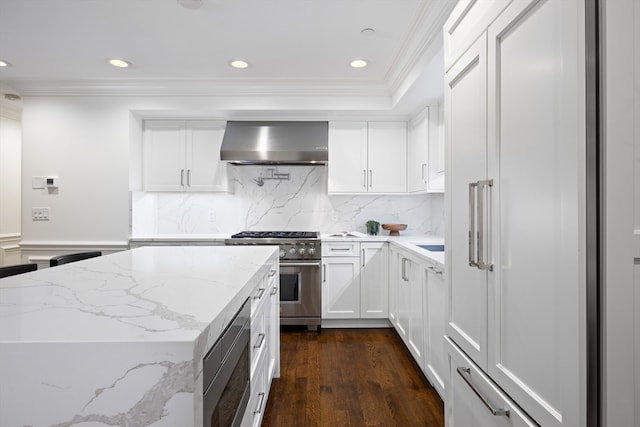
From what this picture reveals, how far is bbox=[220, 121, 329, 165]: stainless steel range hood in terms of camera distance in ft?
11.4

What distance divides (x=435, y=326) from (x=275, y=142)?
7.72ft

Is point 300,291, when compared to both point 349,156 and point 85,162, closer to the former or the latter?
point 349,156

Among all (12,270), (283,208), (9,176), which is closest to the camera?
(12,270)

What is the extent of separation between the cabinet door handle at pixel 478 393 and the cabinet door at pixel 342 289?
2.14m

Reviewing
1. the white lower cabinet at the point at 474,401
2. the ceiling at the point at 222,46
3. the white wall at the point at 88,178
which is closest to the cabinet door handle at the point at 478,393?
the white lower cabinet at the point at 474,401

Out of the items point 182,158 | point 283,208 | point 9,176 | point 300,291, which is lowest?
point 300,291

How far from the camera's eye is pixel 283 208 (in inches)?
158

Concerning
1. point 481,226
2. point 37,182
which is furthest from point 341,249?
point 37,182

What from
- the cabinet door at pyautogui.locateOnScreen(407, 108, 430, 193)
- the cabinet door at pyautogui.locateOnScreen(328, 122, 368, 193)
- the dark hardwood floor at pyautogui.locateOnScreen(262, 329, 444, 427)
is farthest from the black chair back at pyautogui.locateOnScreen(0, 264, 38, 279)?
the cabinet door at pyautogui.locateOnScreen(407, 108, 430, 193)

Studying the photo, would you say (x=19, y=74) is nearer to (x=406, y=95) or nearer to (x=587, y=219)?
(x=406, y=95)

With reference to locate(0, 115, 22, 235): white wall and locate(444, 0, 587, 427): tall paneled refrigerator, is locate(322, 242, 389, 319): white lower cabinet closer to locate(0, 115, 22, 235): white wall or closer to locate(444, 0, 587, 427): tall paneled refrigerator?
locate(444, 0, 587, 427): tall paneled refrigerator

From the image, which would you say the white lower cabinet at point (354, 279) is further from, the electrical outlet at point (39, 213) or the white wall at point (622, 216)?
the electrical outlet at point (39, 213)

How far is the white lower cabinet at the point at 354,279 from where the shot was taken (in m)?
3.44

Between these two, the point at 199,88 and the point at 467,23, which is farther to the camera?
the point at 199,88
